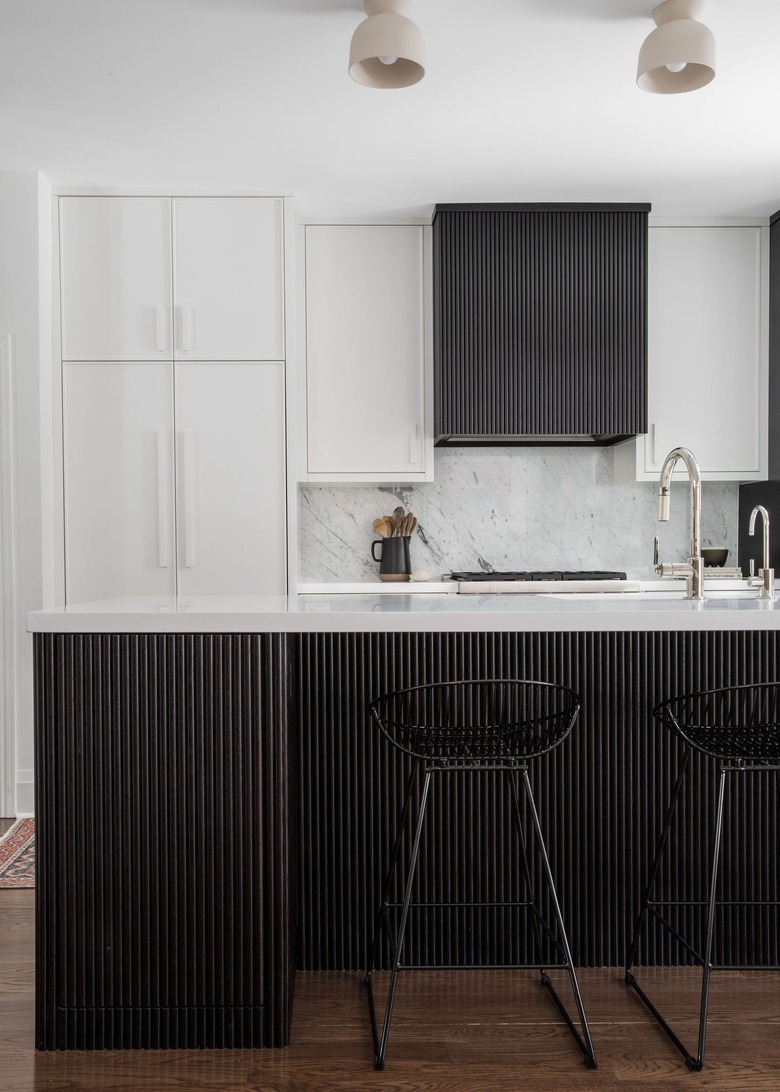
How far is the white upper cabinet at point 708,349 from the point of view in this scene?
406 centimetres

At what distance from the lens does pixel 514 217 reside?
385 cm

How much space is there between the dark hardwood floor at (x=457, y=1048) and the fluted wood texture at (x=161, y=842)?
79 millimetres

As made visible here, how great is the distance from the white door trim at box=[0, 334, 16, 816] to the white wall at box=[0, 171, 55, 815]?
0.01m

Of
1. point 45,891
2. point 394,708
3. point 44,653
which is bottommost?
point 45,891

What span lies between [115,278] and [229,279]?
471 mm

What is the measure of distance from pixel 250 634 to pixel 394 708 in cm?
46

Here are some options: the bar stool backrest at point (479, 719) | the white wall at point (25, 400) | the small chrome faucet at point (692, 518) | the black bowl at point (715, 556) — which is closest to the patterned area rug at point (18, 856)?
the white wall at point (25, 400)

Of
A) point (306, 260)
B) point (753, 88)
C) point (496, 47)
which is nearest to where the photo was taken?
point (496, 47)

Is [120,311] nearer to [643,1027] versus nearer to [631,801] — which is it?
[631,801]

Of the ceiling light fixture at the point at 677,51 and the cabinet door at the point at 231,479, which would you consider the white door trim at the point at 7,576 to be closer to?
the cabinet door at the point at 231,479

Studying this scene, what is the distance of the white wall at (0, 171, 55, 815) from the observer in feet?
11.4

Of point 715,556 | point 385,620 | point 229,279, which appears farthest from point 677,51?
point 715,556

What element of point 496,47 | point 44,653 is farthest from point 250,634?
point 496,47

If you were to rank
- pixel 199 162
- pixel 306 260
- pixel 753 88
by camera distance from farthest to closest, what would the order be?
pixel 306 260 → pixel 199 162 → pixel 753 88
